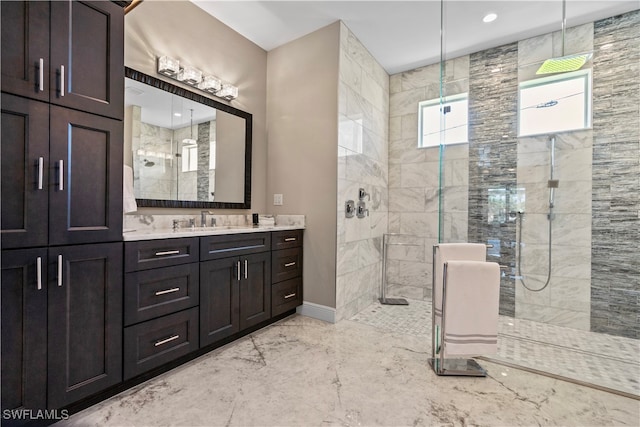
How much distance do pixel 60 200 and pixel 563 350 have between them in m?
3.53

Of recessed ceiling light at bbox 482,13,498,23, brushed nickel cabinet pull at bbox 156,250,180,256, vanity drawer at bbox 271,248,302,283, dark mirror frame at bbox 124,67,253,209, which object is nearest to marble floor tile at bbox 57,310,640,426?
vanity drawer at bbox 271,248,302,283

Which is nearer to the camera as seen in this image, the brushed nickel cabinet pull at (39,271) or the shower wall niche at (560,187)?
the brushed nickel cabinet pull at (39,271)

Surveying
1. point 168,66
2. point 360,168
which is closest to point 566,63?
point 360,168

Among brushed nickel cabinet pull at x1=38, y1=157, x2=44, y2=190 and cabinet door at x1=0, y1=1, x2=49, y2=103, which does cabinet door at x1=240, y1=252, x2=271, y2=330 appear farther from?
cabinet door at x1=0, y1=1, x2=49, y2=103

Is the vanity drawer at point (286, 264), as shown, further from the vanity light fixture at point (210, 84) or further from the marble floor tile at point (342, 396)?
the vanity light fixture at point (210, 84)

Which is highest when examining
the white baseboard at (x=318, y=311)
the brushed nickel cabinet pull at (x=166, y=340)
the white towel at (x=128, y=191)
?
the white towel at (x=128, y=191)

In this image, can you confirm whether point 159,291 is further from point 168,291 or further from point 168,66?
point 168,66

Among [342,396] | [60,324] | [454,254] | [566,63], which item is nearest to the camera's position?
[60,324]

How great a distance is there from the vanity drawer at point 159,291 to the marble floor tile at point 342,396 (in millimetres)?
449

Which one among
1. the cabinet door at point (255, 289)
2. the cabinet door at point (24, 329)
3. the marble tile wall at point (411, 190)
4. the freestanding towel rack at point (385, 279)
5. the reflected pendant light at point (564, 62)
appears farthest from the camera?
the marble tile wall at point (411, 190)

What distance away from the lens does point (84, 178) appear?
1.46 meters

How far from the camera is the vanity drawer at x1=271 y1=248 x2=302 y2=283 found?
2668 millimetres

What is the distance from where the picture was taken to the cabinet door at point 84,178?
1367mm

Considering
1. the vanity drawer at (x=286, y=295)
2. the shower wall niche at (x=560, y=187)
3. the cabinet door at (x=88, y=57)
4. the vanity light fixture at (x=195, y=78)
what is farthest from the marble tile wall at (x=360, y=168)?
the cabinet door at (x=88, y=57)
